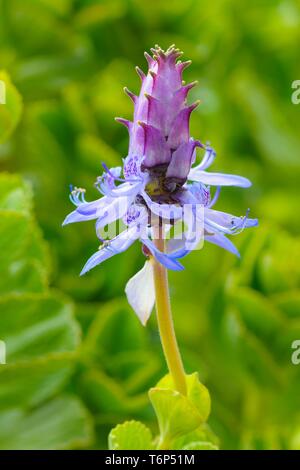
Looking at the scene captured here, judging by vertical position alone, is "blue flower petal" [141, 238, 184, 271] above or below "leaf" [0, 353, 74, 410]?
below

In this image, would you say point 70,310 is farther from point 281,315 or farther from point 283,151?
point 283,151

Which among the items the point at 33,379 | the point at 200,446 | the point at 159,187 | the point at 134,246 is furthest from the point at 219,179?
the point at 134,246

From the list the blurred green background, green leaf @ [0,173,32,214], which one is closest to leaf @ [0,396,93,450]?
the blurred green background

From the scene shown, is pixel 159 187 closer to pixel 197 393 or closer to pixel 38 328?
pixel 197 393

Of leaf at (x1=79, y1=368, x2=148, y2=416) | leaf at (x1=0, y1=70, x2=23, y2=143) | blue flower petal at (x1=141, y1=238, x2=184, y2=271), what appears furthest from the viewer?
leaf at (x1=79, y1=368, x2=148, y2=416)

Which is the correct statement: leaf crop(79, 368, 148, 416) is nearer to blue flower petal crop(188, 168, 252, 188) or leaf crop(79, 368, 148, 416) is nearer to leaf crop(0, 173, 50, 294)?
leaf crop(0, 173, 50, 294)

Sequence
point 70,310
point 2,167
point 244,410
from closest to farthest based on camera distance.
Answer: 1. point 70,310
2. point 244,410
3. point 2,167
